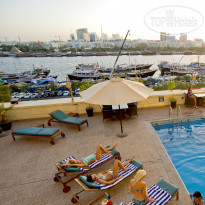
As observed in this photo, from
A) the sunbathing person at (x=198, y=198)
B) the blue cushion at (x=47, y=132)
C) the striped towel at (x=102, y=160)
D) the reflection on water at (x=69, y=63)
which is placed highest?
the reflection on water at (x=69, y=63)

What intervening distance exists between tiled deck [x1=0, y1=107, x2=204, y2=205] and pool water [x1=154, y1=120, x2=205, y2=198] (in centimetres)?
51

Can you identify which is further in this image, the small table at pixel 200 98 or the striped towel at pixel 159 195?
the small table at pixel 200 98

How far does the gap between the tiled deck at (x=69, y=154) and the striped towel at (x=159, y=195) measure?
0.51 m

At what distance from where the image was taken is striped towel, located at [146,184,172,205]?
292cm

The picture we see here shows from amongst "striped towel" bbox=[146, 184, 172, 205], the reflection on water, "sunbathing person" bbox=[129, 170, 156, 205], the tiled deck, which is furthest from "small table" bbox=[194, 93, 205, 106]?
the reflection on water

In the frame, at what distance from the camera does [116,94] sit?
4867 millimetres

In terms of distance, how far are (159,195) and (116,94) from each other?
284cm

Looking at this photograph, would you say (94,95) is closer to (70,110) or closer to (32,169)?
(32,169)

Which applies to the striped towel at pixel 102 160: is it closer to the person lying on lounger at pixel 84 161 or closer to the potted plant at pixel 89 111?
the person lying on lounger at pixel 84 161

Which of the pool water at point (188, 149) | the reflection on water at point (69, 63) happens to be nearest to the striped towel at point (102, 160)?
the pool water at point (188, 149)

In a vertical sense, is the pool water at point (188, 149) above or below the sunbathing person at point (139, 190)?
below

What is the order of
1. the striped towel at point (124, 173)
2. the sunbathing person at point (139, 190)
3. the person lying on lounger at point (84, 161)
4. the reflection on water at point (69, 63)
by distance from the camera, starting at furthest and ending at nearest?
the reflection on water at point (69, 63), the person lying on lounger at point (84, 161), the striped towel at point (124, 173), the sunbathing person at point (139, 190)

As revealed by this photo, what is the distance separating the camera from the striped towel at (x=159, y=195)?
292 cm

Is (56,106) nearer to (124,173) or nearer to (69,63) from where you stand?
(124,173)
